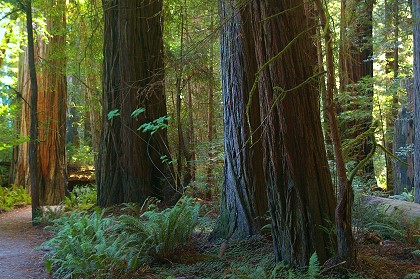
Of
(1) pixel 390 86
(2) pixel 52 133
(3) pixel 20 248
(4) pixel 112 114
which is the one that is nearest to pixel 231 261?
(3) pixel 20 248

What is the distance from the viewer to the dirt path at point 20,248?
618 centimetres

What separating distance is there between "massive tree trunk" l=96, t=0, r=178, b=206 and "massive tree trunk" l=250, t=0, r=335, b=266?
5.01 metres

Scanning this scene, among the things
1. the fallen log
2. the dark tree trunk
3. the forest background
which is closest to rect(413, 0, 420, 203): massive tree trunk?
the forest background

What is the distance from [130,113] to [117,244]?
4.47 meters

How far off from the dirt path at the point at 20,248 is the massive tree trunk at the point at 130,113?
5.27 feet

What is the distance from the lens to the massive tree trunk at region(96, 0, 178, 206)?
383 inches

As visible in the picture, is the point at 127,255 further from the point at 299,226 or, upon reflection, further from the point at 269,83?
the point at 269,83

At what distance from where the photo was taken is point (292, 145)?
4.67 m

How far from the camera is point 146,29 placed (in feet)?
33.4

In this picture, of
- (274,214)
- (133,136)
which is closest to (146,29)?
(133,136)

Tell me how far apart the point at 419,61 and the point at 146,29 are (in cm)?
557

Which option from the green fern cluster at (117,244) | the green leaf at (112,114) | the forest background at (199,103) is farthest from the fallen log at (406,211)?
the green leaf at (112,114)

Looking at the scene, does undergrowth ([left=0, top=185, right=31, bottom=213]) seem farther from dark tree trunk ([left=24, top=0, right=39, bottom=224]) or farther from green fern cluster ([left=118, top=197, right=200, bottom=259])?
green fern cluster ([left=118, top=197, right=200, bottom=259])

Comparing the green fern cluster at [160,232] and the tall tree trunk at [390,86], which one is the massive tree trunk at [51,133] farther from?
the tall tree trunk at [390,86]
